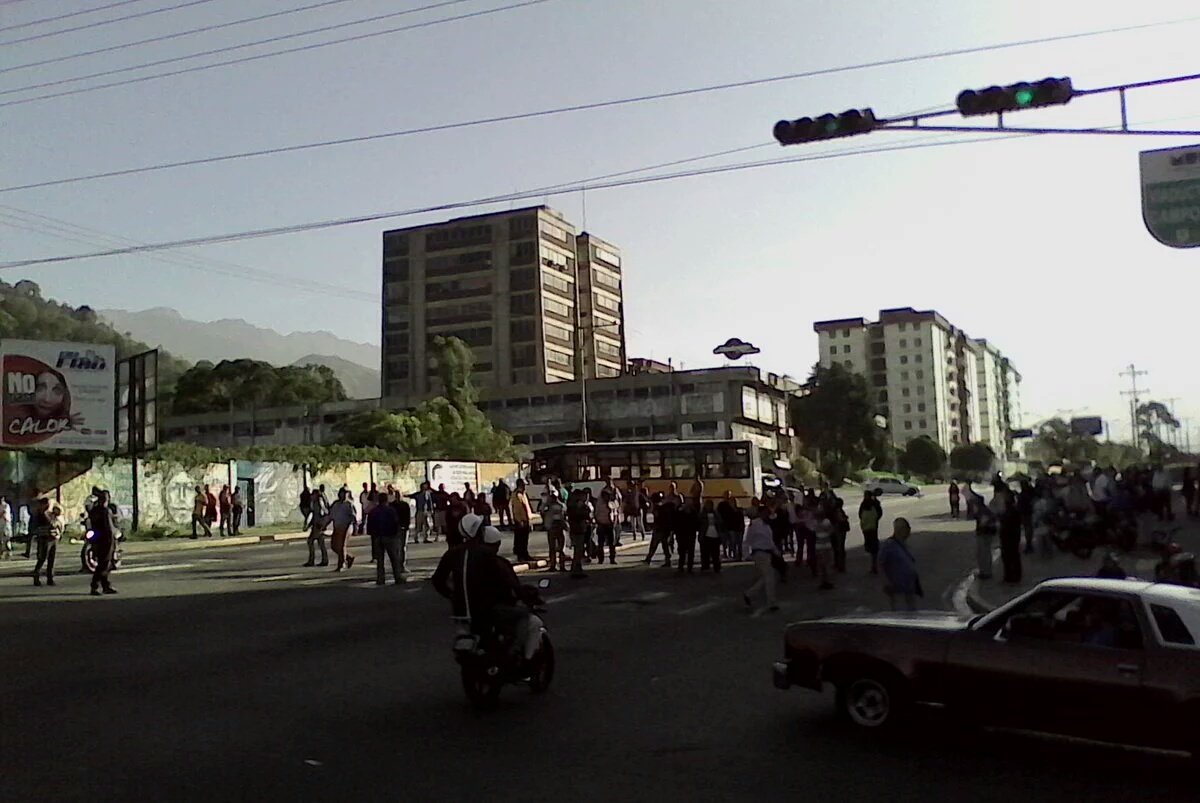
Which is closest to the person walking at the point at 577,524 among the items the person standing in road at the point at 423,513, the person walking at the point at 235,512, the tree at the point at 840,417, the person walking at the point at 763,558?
the person walking at the point at 763,558

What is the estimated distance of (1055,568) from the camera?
2203 cm

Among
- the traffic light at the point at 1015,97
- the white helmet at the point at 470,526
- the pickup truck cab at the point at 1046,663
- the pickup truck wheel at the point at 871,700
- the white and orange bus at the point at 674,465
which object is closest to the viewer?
the pickup truck cab at the point at 1046,663

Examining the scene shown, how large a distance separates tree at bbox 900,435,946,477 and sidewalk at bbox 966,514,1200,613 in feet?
349

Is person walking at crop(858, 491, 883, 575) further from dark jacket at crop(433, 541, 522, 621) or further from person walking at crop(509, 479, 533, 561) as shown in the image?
dark jacket at crop(433, 541, 522, 621)

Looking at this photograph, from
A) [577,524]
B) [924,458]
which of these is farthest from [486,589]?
[924,458]

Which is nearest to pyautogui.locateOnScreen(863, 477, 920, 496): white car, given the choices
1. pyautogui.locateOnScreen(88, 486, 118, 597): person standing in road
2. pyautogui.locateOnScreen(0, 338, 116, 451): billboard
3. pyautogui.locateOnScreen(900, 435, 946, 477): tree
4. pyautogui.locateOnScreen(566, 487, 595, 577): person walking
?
pyautogui.locateOnScreen(900, 435, 946, 477): tree

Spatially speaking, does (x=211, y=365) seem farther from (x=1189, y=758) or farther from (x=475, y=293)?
(x=1189, y=758)

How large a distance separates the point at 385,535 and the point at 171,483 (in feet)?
78.0

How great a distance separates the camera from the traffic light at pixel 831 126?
44.6ft

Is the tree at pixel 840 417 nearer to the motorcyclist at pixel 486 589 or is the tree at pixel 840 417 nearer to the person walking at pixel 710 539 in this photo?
the person walking at pixel 710 539

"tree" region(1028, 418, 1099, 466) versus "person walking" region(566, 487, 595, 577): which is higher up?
"tree" region(1028, 418, 1099, 466)

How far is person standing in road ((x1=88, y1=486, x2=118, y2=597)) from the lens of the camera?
18.3 metres

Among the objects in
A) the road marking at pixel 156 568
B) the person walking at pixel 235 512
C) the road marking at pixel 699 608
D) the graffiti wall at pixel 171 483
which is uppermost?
the graffiti wall at pixel 171 483

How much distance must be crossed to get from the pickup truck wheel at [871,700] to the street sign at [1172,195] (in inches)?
434
